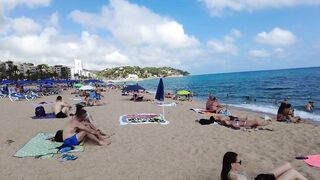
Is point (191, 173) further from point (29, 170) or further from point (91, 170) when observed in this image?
point (29, 170)

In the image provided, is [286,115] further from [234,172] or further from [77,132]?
[234,172]

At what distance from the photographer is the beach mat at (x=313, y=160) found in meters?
6.36

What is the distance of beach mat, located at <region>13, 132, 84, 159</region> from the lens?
303 inches

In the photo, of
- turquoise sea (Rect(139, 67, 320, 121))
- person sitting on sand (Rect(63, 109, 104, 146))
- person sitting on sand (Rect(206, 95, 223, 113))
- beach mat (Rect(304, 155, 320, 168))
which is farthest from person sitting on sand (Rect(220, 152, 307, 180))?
turquoise sea (Rect(139, 67, 320, 121))

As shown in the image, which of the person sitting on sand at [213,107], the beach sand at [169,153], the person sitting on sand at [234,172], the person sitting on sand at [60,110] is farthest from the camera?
the person sitting on sand at [213,107]

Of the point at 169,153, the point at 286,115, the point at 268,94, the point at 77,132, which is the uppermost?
the point at 77,132

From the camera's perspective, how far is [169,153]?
7.79m

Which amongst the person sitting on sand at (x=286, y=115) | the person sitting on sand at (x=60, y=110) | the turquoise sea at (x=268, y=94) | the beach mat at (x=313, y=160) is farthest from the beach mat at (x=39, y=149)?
the turquoise sea at (x=268, y=94)

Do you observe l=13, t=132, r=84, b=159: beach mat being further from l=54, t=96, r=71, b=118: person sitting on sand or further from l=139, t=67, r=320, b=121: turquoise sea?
l=139, t=67, r=320, b=121: turquoise sea

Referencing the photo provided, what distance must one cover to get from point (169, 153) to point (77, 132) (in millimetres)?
2572

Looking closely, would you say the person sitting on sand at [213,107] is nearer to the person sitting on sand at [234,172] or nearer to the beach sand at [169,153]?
the beach sand at [169,153]

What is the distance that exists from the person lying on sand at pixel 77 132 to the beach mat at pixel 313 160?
203 inches

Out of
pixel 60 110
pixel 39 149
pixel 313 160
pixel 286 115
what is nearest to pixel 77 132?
pixel 39 149

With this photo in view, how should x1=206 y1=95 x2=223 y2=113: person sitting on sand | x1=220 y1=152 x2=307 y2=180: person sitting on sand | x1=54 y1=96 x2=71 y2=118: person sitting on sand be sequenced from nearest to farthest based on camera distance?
x1=220 y1=152 x2=307 y2=180: person sitting on sand
x1=54 y1=96 x2=71 y2=118: person sitting on sand
x1=206 y1=95 x2=223 y2=113: person sitting on sand
